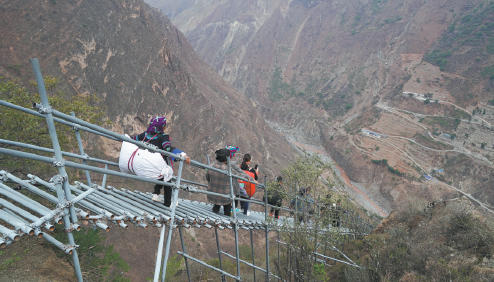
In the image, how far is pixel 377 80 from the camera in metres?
65.5

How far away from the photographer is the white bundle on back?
398 centimetres

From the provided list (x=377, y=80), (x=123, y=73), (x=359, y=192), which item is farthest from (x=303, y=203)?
(x=377, y=80)

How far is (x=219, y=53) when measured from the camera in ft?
320

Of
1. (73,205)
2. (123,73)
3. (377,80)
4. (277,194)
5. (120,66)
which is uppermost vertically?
(377,80)

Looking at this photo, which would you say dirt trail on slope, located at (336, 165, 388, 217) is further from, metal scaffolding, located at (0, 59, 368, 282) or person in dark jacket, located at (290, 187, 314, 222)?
metal scaffolding, located at (0, 59, 368, 282)

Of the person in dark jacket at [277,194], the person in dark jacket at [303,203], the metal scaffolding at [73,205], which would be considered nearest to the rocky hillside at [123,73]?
the person in dark jacket at [277,194]

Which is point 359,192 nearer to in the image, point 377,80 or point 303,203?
point 377,80

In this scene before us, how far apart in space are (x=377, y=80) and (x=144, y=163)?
71.0 meters

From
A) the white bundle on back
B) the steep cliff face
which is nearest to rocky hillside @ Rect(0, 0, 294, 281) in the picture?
the steep cliff face

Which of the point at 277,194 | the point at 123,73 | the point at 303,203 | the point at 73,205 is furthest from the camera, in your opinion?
the point at 123,73

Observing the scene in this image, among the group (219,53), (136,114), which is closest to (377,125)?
(136,114)

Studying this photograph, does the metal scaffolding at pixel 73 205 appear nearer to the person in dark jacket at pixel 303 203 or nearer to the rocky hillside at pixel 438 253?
the person in dark jacket at pixel 303 203

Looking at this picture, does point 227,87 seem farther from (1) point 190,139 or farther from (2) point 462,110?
(2) point 462,110

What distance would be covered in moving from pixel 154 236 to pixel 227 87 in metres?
38.7
